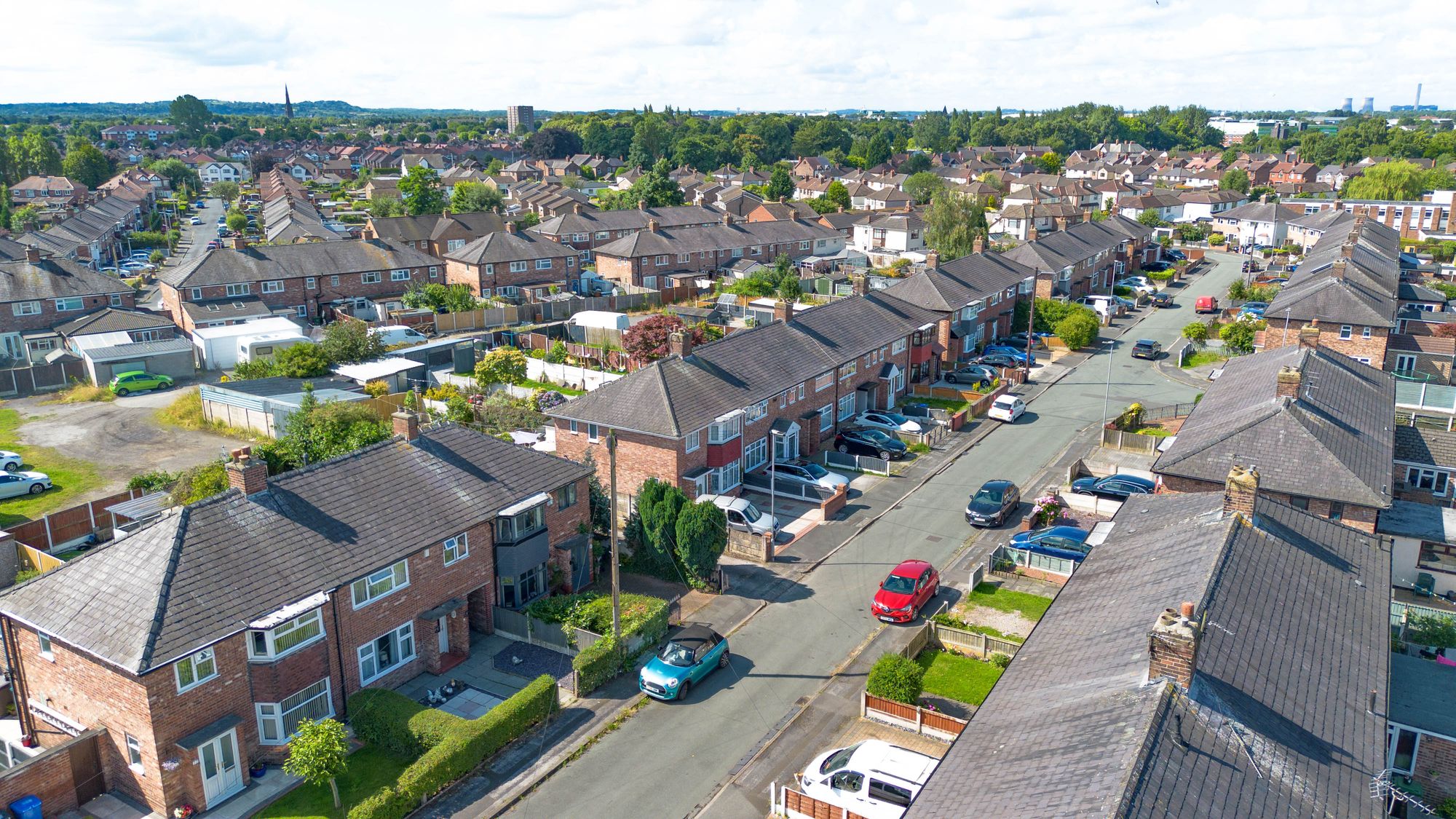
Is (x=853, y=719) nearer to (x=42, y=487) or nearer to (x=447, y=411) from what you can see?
(x=447, y=411)

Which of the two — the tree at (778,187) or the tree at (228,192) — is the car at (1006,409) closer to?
the tree at (778,187)

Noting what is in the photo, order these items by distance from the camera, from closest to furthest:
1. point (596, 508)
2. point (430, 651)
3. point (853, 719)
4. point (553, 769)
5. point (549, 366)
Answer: point (553, 769) → point (853, 719) → point (430, 651) → point (596, 508) → point (549, 366)

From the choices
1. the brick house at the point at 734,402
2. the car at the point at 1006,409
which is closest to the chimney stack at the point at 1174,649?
the brick house at the point at 734,402

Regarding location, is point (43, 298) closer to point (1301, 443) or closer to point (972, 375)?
point (972, 375)

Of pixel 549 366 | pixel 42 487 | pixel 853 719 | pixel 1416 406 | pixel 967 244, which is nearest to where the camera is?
pixel 853 719

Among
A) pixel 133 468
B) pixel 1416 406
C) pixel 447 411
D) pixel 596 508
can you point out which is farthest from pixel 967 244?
pixel 133 468

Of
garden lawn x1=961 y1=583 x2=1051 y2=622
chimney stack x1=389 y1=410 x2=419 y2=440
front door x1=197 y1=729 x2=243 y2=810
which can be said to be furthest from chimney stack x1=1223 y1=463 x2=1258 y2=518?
front door x1=197 y1=729 x2=243 y2=810

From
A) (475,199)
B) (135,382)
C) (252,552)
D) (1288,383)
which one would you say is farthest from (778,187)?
(252,552)
